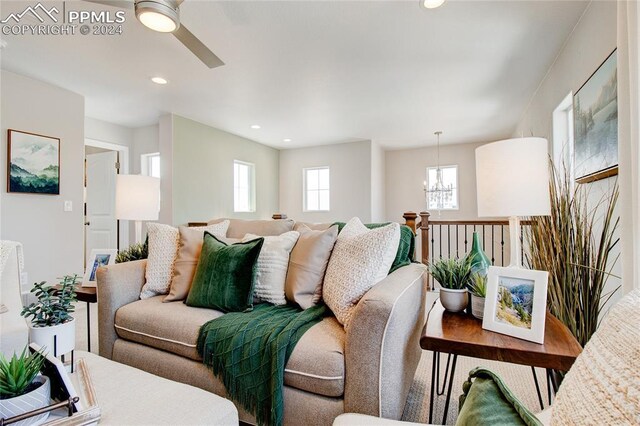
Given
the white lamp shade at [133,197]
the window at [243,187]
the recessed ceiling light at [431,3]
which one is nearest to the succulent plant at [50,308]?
the white lamp shade at [133,197]

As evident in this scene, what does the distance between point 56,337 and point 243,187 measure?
4.87m

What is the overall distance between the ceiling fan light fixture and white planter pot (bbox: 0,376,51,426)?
1.60 meters

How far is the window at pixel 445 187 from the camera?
21.0 feet

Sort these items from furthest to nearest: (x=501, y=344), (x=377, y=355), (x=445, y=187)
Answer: (x=445, y=187), (x=377, y=355), (x=501, y=344)

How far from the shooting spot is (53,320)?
3.79 feet

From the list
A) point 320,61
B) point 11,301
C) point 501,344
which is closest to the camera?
point 501,344

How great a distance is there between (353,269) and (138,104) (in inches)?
154

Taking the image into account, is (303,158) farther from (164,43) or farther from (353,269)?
(353,269)

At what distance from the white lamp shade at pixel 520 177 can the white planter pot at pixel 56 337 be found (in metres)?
1.76

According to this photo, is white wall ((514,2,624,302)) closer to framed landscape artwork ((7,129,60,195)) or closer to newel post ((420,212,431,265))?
newel post ((420,212,431,265))

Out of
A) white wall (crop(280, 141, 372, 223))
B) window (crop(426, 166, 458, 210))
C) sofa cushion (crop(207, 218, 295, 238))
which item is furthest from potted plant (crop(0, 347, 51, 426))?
window (crop(426, 166, 458, 210))

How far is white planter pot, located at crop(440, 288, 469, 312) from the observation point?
143 cm

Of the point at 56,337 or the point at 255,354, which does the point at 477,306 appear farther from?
the point at 56,337

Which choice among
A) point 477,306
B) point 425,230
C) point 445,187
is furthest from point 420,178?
point 477,306
